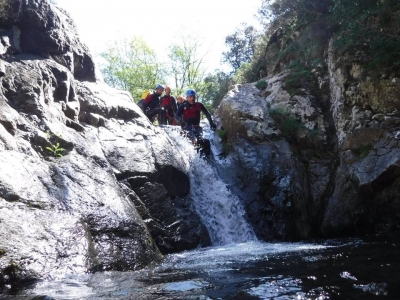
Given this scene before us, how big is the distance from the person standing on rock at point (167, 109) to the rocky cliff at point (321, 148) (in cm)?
261

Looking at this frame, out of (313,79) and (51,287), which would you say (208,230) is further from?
(313,79)

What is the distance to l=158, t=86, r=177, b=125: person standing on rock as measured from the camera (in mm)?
14864

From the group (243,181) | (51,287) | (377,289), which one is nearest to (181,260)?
(51,287)

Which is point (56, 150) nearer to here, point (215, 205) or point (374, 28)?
point (215, 205)

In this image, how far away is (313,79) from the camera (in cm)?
1273

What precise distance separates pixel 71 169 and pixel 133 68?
1114 inches

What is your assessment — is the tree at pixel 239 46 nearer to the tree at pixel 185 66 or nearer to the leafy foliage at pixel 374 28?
the tree at pixel 185 66

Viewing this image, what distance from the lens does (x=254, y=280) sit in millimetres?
3879

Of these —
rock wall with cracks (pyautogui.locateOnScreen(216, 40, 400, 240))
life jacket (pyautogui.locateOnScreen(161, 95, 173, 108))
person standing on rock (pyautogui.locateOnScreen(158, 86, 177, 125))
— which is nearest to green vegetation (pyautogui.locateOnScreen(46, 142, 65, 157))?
rock wall with cracks (pyautogui.locateOnScreen(216, 40, 400, 240))

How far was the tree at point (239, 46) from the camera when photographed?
102 ft

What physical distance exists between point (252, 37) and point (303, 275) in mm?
29299

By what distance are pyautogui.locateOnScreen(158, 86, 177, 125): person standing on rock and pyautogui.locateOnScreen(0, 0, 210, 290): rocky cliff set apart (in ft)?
10.1

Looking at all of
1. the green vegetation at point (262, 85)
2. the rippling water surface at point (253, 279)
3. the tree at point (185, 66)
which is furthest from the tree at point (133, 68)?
the rippling water surface at point (253, 279)

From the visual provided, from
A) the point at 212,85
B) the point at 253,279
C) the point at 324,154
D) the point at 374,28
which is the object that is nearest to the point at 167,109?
the point at 324,154
